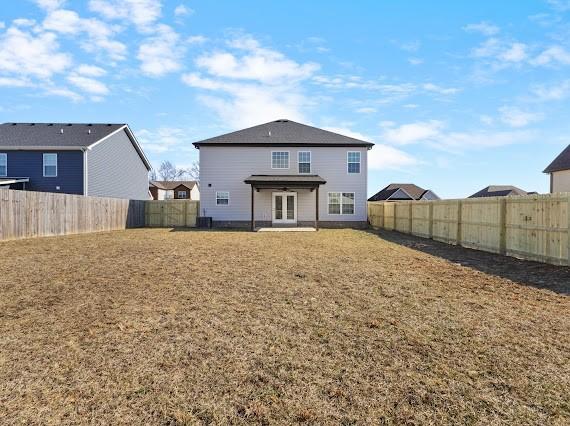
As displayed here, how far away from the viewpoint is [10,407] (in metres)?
2.96

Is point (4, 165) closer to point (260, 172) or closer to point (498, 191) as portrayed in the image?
point (260, 172)

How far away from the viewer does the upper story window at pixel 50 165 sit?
23.8 m

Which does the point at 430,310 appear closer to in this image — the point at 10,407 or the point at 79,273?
the point at 10,407

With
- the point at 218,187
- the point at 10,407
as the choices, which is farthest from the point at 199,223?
the point at 10,407

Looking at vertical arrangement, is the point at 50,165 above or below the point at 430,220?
above

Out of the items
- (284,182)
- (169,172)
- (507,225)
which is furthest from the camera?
(169,172)

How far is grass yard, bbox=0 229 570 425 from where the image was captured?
2957 millimetres

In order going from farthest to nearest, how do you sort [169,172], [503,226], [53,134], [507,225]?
1. [169,172]
2. [53,134]
3. [503,226]
4. [507,225]

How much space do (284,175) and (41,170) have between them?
632 inches

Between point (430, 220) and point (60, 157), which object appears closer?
point (430, 220)

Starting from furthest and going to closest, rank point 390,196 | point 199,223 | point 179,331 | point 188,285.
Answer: point 390,196 < point 199,223 < point 188,285 < point 179,331

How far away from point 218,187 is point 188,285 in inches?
674

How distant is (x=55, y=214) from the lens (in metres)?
16.8

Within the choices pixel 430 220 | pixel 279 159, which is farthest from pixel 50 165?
pixel 430 220
